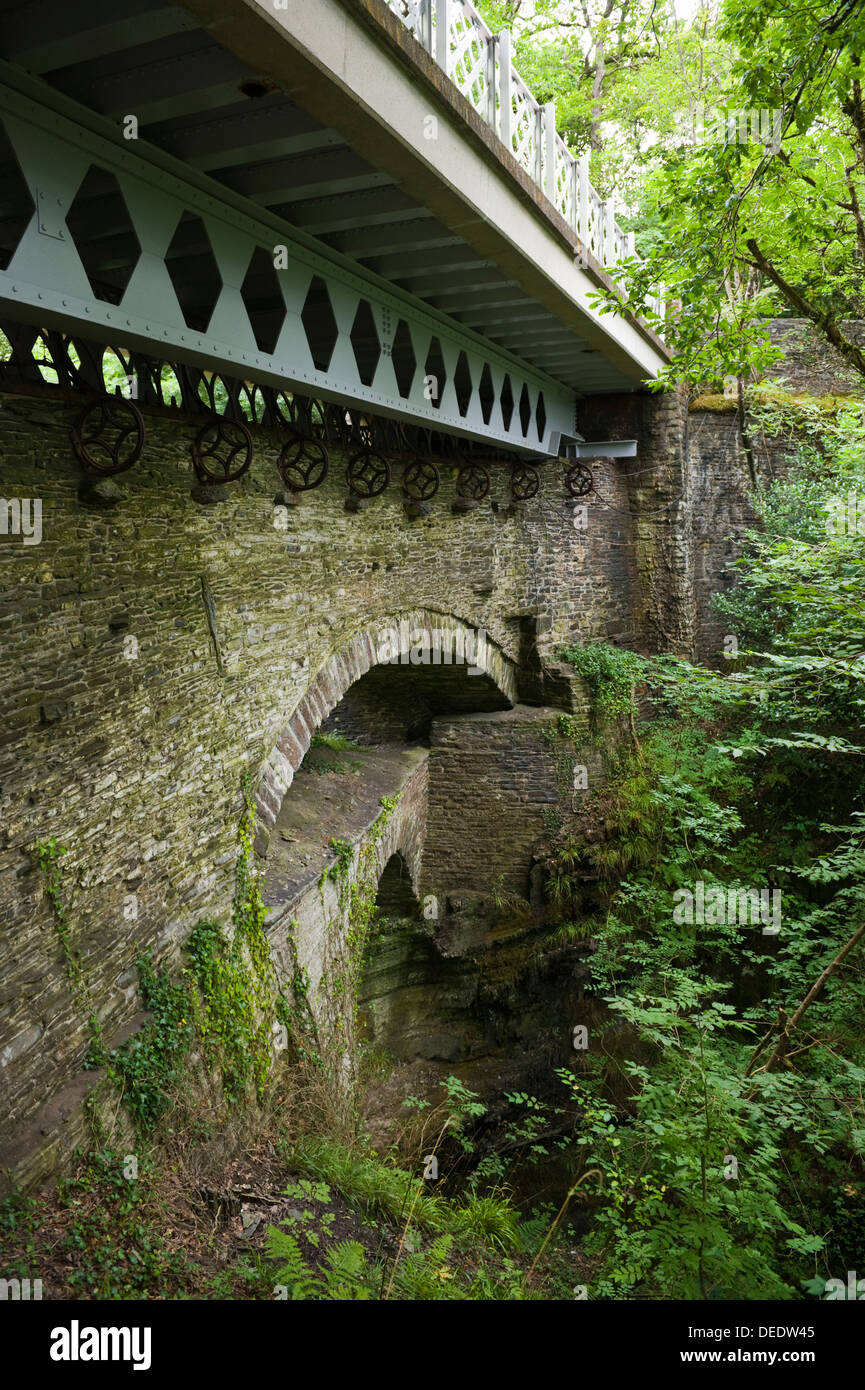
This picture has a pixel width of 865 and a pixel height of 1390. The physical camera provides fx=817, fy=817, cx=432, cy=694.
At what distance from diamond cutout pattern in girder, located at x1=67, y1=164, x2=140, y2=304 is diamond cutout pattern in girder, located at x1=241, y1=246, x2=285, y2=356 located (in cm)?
74

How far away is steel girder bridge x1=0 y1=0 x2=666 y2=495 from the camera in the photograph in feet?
10.2

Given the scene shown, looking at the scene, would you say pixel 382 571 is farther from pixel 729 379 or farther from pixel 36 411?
pixel 729 379

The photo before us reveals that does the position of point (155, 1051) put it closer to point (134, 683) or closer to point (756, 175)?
point (134, 683)

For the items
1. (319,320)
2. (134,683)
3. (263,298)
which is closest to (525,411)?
(319,320)

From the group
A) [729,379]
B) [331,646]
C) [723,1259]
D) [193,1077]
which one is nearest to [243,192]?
[331,646]

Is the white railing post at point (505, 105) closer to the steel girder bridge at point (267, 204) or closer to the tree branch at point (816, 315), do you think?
the steel girder bridge at point (267, 204)

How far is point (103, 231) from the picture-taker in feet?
14.2

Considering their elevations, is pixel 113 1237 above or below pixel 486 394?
below

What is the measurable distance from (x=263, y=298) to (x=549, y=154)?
8.17 feet

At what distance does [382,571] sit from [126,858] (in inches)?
159

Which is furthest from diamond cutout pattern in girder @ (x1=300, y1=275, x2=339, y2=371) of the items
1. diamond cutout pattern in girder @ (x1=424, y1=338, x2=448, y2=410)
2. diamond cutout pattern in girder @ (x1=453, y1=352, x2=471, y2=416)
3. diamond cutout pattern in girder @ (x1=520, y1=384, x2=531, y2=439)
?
diamond cutout pattern in girder @ (x1=520, y1=384, x2=531, y2=439)

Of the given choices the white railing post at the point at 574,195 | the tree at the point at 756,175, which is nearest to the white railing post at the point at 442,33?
the tree at the point at 756,175

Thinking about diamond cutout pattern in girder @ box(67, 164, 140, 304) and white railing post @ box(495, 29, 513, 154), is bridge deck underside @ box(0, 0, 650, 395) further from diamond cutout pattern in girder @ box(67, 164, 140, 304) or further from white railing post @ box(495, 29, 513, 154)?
white railing post @ box(495, 29, 513, 154)

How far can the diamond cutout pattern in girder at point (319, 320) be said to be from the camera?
227 inches
